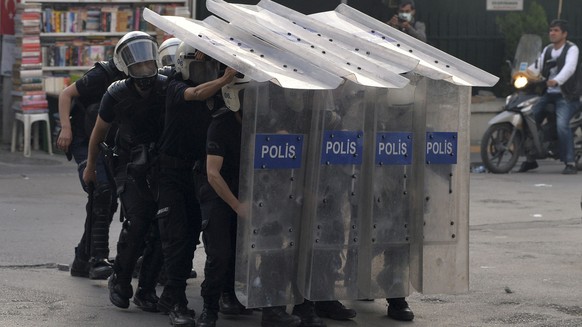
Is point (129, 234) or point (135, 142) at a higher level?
point (135, 142)

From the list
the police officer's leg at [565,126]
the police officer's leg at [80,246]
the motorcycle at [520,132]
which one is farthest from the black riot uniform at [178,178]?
the police officer's leg at [565,126]

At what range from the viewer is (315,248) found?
697 cm

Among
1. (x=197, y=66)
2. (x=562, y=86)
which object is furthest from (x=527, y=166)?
(x=197, y=66)

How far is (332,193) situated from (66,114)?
2362 mm

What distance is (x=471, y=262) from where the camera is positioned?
9.69 metres

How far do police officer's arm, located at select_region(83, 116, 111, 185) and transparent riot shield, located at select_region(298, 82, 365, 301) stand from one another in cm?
147

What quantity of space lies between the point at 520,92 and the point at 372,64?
890 cm

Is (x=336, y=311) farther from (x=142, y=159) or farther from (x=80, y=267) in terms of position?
(x=80, y=267)

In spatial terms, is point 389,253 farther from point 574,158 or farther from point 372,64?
point 574,158

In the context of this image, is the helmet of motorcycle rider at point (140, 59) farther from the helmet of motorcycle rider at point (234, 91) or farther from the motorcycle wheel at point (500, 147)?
the motorcycle wheel at point (500, 147)

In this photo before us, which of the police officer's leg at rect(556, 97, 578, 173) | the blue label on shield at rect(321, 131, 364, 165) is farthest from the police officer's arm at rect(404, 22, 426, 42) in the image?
the blue label on shield at rect(321, 131, 364, 165)

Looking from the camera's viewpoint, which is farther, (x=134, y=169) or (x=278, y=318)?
(x=134, y=169)

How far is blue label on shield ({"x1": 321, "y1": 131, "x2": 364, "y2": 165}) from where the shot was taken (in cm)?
695

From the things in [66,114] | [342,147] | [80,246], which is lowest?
[80,246]
